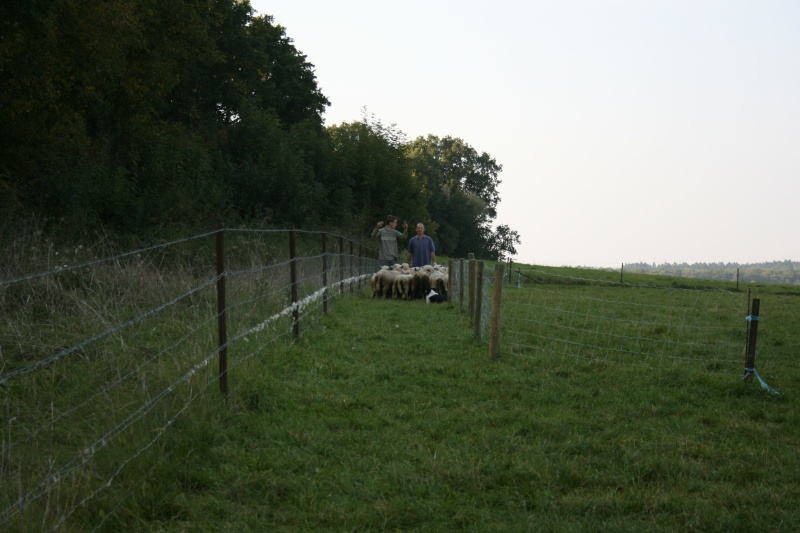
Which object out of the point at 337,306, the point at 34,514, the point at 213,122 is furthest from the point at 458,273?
the point at 213,122

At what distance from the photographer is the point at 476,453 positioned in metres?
5.90

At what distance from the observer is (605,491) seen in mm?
5191

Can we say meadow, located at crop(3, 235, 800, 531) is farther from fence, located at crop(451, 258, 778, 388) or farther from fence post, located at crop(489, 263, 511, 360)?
fence, located at crop(451, 258, 778, 388)

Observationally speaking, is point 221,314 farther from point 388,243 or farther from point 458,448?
point 388,243

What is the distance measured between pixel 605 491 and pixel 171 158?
22.3 metres

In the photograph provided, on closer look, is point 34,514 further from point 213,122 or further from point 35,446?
point 213,122

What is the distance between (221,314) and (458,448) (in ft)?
7.01

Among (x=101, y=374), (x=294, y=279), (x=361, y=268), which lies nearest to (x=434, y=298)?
(x=361, y=268)

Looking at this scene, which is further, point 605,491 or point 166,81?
point 166,81

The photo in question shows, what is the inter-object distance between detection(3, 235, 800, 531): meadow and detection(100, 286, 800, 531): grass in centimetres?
2

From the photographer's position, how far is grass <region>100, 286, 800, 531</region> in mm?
4723

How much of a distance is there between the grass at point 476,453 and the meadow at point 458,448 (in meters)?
0.02

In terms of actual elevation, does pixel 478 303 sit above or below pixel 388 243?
below

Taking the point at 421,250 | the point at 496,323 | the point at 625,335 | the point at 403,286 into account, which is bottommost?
the point at 625,335
